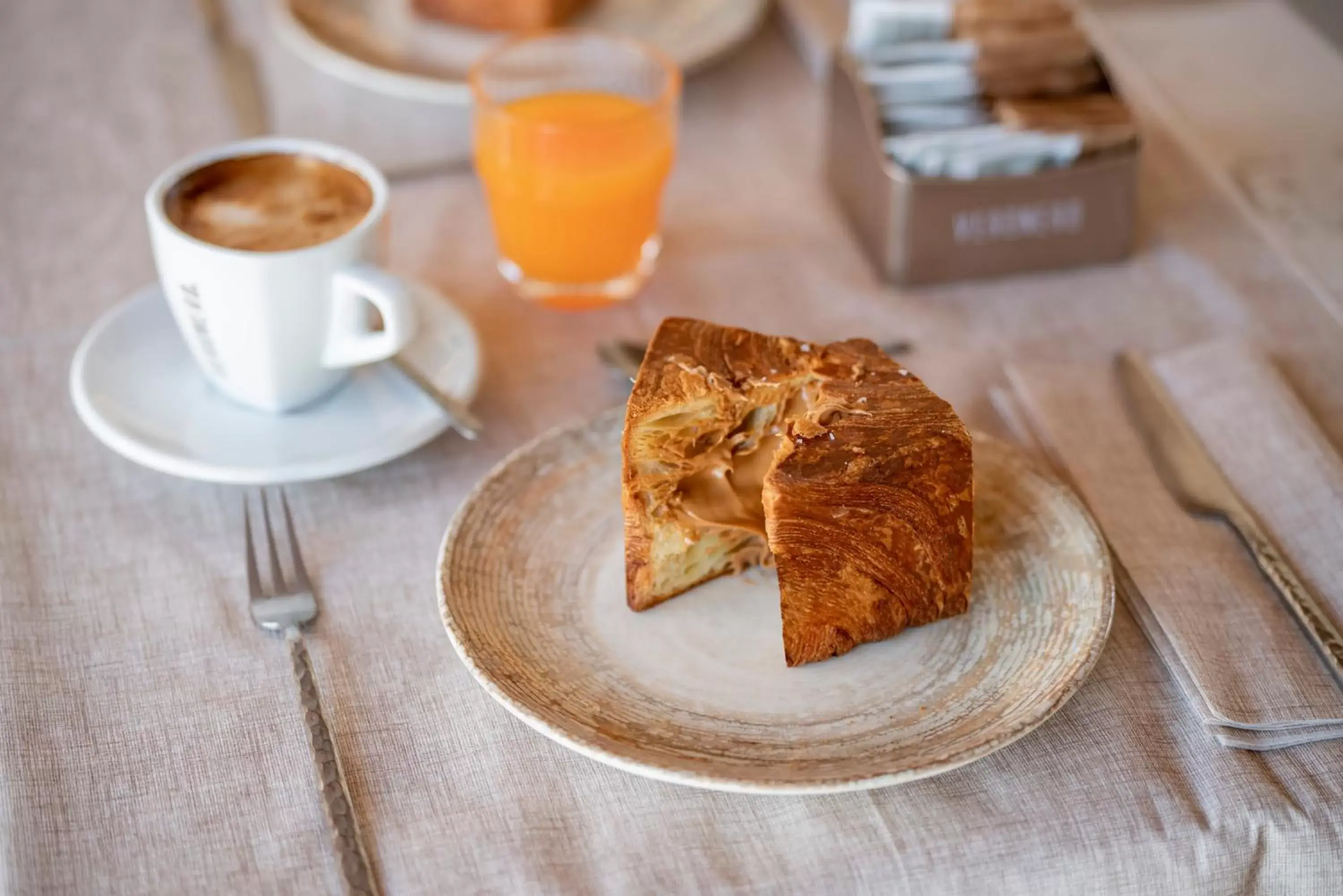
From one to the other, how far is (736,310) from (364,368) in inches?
13.6

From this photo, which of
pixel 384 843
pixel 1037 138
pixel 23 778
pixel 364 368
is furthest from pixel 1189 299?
pixel 23 778

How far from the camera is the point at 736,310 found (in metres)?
1.25

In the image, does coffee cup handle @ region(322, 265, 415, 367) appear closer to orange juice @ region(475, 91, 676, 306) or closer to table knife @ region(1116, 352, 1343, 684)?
orange juice @ region(475, 91, 676, 306)

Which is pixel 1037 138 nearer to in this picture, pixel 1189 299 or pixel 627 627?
pixel 1189 299

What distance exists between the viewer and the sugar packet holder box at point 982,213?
3.99 feet

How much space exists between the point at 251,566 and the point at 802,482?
40 cm

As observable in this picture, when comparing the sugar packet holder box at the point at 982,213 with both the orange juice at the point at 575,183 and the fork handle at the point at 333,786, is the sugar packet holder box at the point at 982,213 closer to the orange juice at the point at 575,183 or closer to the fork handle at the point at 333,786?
the orange juice at the point at 575,183

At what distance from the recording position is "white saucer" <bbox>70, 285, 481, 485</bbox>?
1000 millimetres

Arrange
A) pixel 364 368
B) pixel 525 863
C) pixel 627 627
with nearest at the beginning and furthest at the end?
pixel 525 863 < pixel 627 627 < pixel 364 368

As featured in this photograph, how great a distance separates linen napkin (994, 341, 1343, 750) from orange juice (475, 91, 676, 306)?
1.20 feet

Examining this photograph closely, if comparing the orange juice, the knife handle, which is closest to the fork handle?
the orange juice

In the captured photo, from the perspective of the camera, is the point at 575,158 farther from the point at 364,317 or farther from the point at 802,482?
the point at 802,482

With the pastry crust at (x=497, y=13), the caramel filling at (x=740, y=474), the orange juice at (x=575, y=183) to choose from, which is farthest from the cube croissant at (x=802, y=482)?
the pastry crust at (x=497, y=13)

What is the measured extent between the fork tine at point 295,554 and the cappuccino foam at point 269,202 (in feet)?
0.67
